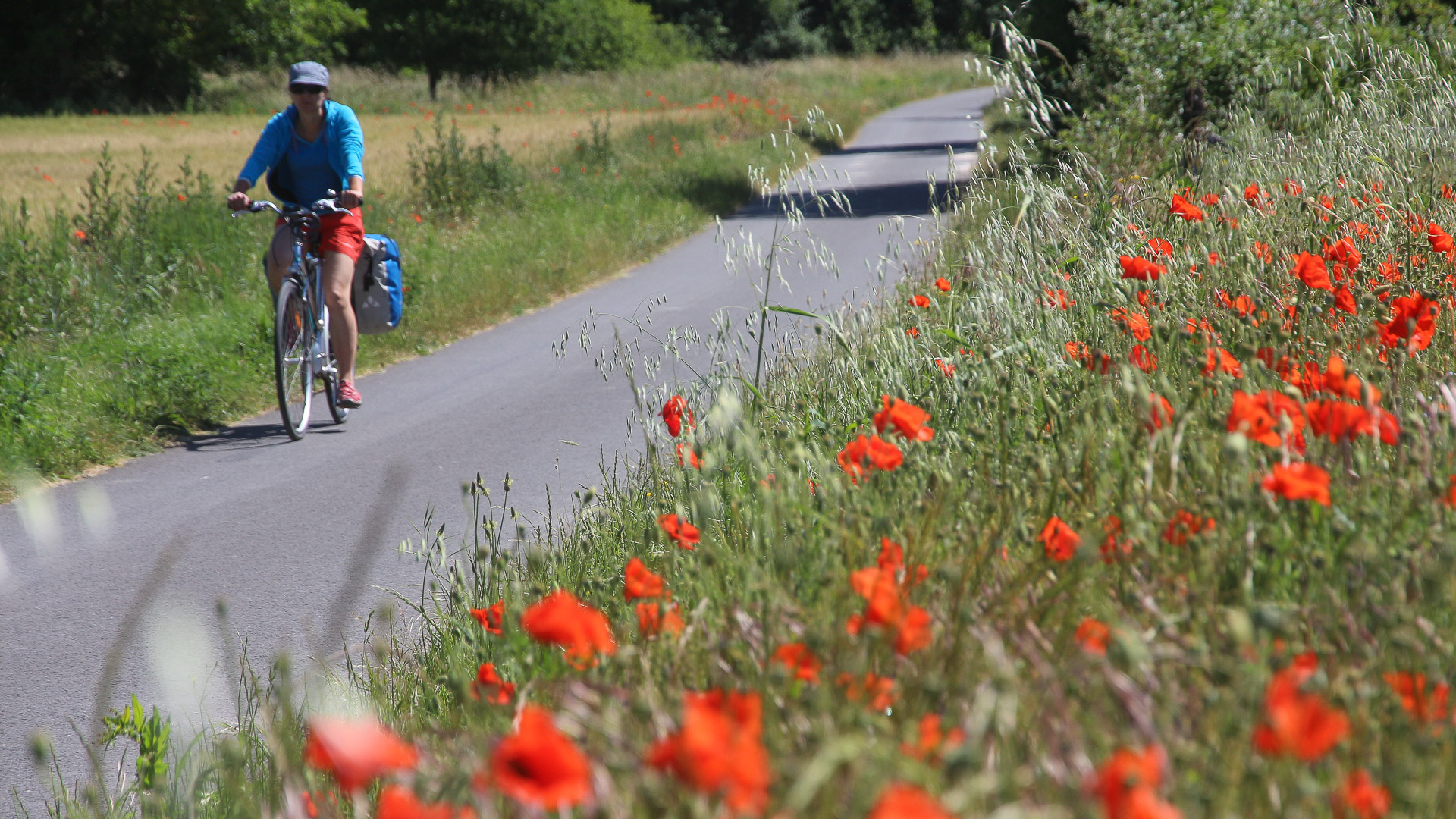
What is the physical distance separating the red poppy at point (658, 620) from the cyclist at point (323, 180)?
5.04 metres

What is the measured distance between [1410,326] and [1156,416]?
0.83 metres

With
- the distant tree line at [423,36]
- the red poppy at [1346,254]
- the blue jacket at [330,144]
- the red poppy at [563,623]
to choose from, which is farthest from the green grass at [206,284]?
the distant tree line at [423,36]

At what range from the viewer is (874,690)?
1.55m

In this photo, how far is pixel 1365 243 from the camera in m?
4.05

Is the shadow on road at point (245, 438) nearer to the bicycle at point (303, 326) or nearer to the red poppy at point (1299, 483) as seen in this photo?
the bicycle at point (303, 326)

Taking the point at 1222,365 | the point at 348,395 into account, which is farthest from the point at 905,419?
the point at 348,395

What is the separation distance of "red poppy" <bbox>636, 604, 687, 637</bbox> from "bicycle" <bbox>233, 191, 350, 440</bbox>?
4.99 metres

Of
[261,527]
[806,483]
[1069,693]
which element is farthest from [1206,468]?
[261,527]

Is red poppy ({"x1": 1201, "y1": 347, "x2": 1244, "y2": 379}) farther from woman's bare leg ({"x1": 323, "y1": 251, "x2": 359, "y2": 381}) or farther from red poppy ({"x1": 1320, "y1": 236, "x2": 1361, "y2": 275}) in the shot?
woman's bare leg ({"x1": 323, "y1": 251, "x2": 359, "y2": 381})

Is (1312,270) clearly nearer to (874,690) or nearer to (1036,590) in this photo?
(1036,590)

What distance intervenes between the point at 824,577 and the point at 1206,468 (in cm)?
64

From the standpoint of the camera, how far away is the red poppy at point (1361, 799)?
3.87ft

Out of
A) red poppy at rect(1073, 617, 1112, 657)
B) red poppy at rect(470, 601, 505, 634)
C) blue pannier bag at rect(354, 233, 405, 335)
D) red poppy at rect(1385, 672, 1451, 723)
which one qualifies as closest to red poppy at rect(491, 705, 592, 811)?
red poppy at rect(1073, 617, 1112, 657)

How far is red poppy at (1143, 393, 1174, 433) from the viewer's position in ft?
6.33
